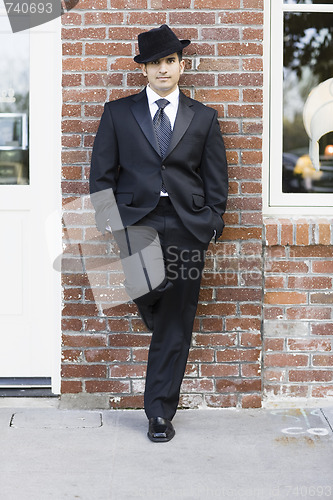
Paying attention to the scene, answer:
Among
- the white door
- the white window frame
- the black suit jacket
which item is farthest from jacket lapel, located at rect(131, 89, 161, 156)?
the white window frame

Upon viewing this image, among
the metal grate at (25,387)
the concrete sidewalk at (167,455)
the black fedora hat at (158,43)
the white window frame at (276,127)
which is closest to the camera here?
the concrete sidewalk at (167,455)

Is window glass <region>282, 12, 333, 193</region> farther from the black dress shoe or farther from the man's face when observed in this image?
the black dress shoe

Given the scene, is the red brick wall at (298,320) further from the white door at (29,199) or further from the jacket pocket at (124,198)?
the white door at (29,199)

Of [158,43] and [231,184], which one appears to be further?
[231,184]

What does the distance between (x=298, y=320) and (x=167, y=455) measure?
4.08 ft

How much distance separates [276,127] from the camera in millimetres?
4613

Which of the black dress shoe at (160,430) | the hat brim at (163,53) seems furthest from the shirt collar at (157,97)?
the black dress shoe at (160,430)

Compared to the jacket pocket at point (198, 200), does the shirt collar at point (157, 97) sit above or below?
above

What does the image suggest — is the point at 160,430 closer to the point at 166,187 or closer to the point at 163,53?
the point at 166,187

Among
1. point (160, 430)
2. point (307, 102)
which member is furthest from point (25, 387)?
point (307, 102)

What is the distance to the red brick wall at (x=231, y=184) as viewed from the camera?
4.36 m

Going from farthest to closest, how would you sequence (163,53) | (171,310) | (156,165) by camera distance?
1. (171,310)
2. (156,165)
3. (163,53)

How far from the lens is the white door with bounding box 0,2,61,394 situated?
14.9 feet

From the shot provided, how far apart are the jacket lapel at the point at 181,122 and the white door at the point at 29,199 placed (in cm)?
81
